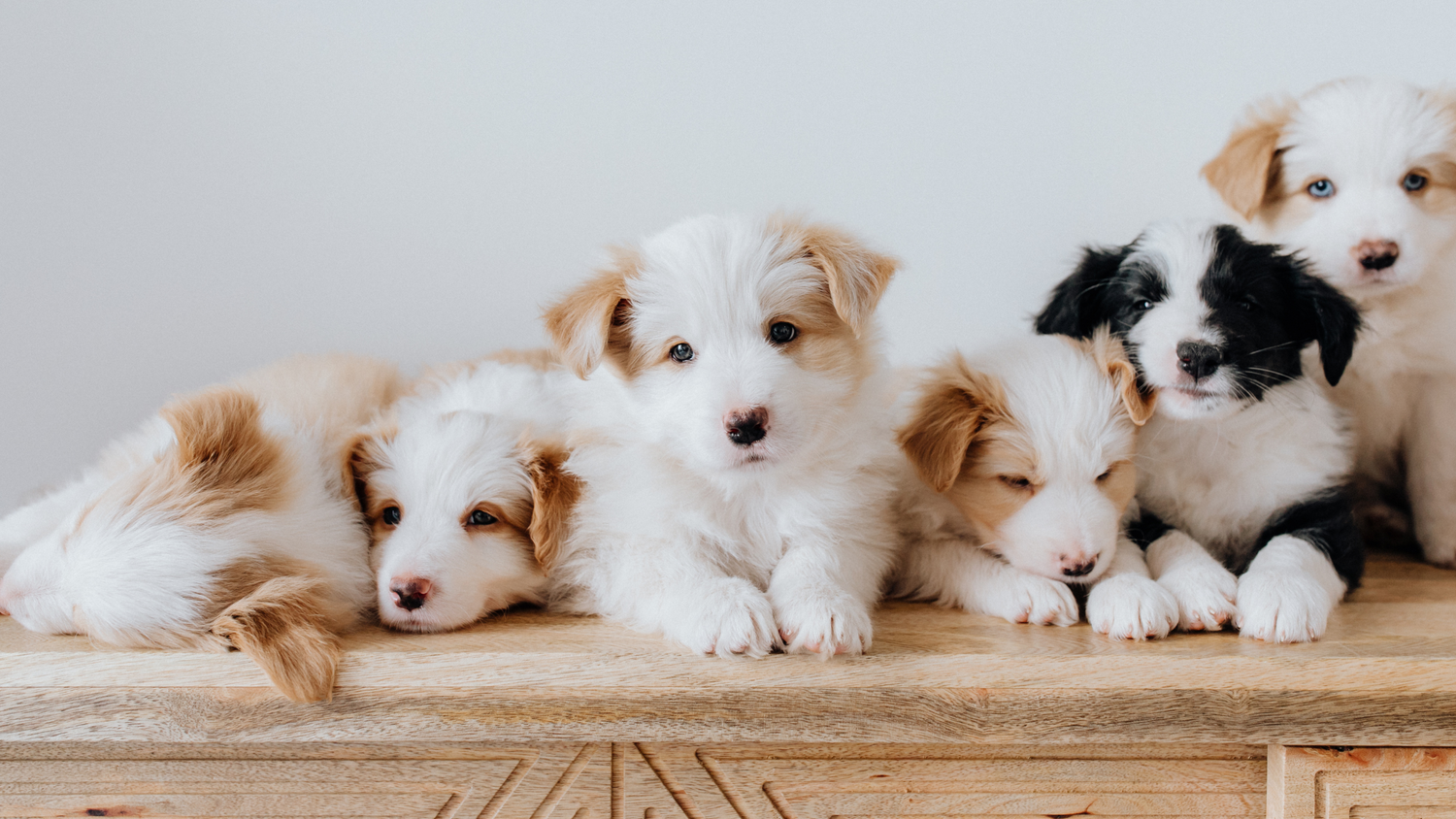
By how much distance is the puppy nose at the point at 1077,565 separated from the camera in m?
1.57

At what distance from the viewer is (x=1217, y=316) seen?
1.67m

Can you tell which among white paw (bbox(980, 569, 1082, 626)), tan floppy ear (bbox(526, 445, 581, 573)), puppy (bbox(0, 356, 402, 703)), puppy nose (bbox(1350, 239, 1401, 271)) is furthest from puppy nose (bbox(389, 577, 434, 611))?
puppy nose (bbox(1350, 239, 1401, 271))

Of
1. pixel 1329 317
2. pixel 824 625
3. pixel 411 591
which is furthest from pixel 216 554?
pixel 1329 317

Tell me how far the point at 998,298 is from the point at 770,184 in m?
0.73

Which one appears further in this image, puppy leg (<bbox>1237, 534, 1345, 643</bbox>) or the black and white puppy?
the black and white puppy

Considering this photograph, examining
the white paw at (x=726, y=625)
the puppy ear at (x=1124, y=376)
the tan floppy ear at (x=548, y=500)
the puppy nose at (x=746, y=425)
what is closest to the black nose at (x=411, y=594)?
the tan floppy ear at (x=548, y=500)

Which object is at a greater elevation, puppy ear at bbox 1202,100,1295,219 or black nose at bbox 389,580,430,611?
puppy ear at bbox 1202,100,1295,219

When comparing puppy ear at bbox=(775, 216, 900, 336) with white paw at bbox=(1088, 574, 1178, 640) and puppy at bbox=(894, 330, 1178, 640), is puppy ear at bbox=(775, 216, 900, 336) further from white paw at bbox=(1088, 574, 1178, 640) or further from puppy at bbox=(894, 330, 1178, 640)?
white paw at bbox=(1088, 574, 1178, 640)

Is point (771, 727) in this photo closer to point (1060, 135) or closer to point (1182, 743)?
point (1182, 743)

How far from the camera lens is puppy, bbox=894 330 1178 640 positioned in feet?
5.20

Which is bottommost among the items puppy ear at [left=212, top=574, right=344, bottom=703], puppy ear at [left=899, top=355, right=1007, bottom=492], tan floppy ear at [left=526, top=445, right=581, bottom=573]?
puppy ear at [left=212, top=574, right=344, bottom=703]

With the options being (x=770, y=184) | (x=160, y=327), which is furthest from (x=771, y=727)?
(x=160, y=327)

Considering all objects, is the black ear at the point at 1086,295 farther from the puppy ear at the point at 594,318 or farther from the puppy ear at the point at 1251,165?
the puppy ear at the point at 594,318

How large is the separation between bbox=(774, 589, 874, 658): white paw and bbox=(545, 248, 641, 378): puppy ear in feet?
1.74
